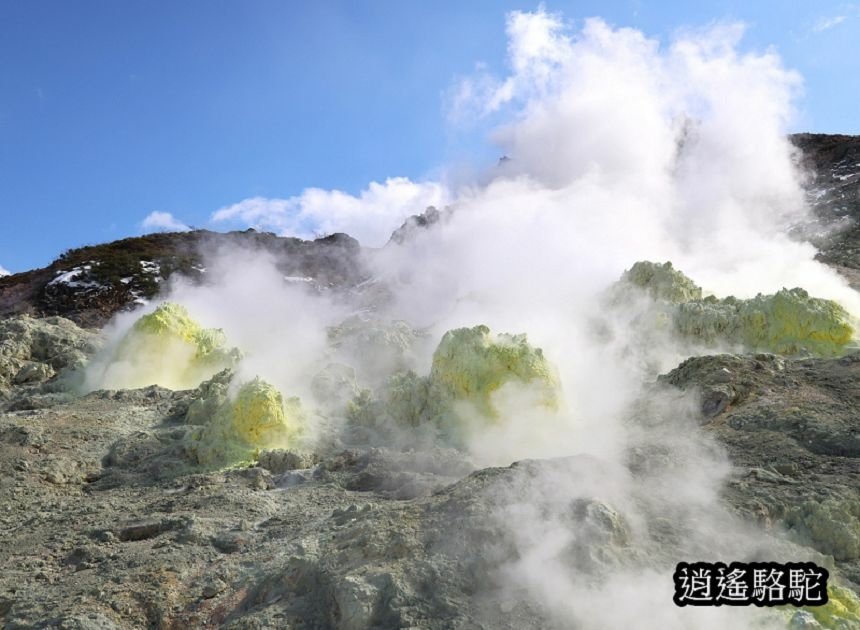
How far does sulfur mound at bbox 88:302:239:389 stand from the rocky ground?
5.50 feet

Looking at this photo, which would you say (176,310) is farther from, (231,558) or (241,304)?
(231,558)

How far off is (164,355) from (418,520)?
20.1ft

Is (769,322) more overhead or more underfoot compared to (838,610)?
more overhead

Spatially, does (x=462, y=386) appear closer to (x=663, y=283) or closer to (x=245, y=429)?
(x=245, y=429)

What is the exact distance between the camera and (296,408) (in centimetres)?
669

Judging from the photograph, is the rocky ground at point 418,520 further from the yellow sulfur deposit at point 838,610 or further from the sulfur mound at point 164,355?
the sulfur mound at point 164,355

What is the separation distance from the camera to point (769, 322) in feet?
25.6

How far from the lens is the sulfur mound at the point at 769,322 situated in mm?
7531

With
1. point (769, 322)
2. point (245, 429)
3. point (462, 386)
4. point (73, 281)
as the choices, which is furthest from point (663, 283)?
point (73, 281)

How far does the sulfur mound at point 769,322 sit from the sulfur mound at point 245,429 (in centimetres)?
472

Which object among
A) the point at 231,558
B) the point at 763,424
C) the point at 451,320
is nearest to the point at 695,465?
the point at 763,424

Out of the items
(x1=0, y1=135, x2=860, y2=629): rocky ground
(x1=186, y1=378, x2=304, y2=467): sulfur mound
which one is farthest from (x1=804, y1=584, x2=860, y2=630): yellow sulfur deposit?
(x1=186, y1=378, x2=304, y2=467): sulfur mound

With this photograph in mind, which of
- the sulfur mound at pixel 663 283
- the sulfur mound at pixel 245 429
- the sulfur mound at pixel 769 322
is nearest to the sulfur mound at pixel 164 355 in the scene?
the sulfur mound at pixel 245 429

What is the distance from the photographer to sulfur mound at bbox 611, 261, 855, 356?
7.53 meters
